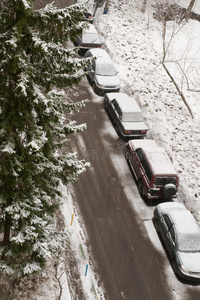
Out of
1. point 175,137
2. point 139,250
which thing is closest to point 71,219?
point 139,250

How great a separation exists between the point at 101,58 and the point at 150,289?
18.8 m

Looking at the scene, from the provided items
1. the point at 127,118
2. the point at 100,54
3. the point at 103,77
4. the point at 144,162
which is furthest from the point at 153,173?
the point at 100,54

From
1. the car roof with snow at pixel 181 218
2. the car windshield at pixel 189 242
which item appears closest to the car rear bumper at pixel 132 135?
the car roof with snow at pixel 181 218

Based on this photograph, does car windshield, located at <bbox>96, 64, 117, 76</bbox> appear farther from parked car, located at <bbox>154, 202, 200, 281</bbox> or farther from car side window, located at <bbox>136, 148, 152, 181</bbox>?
parked car, located at <bbox>154, 202, 200, 281</bbox>

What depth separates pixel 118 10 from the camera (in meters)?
37.9

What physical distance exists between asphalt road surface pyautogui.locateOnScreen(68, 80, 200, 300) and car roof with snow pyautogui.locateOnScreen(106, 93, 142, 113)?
6.39 feet

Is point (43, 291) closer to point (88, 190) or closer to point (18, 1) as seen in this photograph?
point (88, 190)

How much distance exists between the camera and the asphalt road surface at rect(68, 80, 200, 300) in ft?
45.5

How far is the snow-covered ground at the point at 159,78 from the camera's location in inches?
799

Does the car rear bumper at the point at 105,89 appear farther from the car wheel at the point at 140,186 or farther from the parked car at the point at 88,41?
the car wheel at the point at 140,186

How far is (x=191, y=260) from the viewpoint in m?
14.0

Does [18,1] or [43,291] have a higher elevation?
[18,1]

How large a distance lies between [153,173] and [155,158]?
1248mm

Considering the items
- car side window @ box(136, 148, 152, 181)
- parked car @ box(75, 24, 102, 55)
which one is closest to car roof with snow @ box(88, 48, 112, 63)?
parked car @ box(75, 24, 102, 55)
